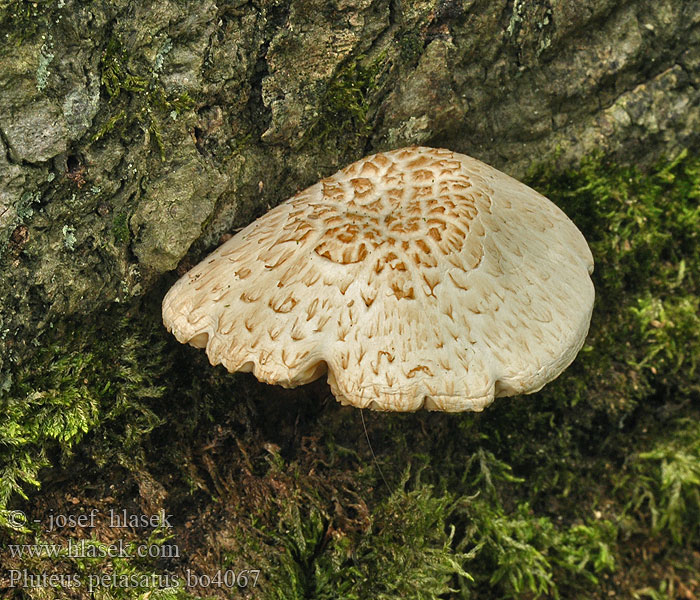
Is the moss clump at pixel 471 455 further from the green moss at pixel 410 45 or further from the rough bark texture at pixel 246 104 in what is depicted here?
the green moss at pixel 410 45

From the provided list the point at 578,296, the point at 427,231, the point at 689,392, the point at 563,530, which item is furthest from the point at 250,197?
the point at 689,392

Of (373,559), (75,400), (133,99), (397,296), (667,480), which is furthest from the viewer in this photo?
(667,480)

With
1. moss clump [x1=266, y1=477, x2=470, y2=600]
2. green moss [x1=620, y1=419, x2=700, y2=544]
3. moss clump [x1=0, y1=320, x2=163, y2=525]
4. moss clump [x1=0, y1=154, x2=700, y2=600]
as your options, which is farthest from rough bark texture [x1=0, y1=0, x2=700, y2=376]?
green moss [x1=620, y1=419, x2=700, y2=544]

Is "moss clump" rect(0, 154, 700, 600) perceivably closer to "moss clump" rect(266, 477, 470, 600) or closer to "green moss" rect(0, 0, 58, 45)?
"moss clump" rect(266, 477, 470, 600)

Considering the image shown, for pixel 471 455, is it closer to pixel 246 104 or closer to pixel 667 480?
pixel 667 480

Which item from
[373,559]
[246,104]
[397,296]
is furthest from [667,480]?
[246,104]
